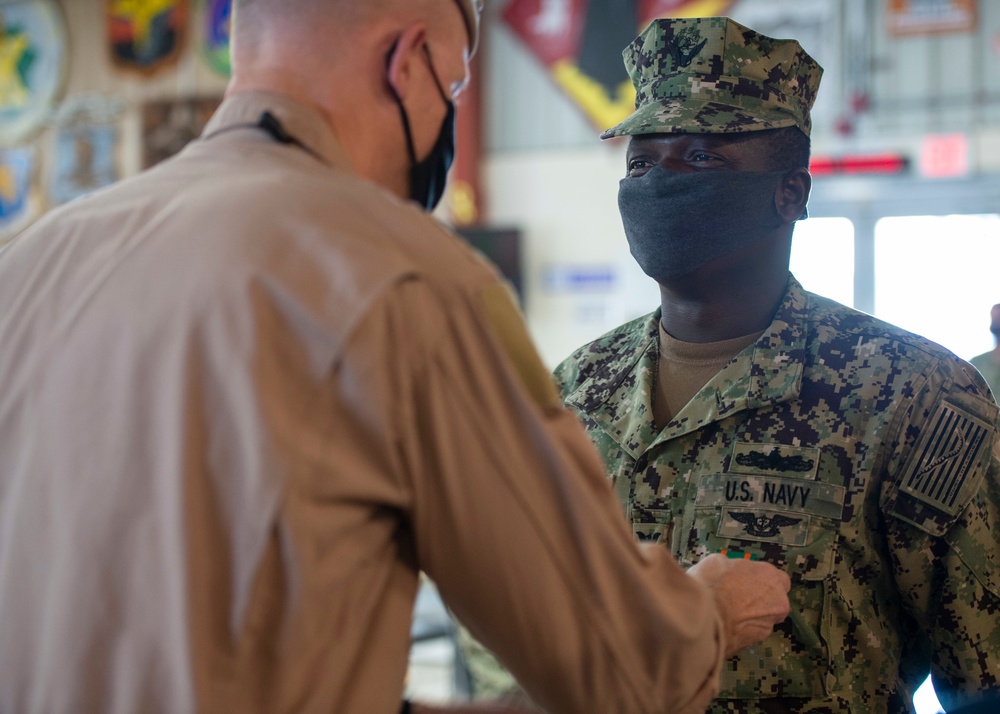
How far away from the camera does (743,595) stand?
1238 millimetres

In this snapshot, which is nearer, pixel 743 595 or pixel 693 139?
pixel 743 595

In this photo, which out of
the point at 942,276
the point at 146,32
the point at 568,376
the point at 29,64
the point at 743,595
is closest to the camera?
the point at 743,595

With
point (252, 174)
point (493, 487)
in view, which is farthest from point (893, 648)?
point (252, 174)

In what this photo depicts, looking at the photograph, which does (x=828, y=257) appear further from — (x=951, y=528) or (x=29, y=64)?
(x=29, y=64)

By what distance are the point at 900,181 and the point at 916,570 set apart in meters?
6.10

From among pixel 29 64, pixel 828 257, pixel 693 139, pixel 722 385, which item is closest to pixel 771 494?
pixel 722 385

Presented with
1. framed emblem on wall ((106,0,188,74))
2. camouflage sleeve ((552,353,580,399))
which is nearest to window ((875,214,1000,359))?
camouflage sleeve ((552,353,580,399))

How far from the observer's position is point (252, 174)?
1.00 meters

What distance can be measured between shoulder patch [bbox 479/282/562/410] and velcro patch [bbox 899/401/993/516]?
2.86 ft

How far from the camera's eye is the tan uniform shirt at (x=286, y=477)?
88cm

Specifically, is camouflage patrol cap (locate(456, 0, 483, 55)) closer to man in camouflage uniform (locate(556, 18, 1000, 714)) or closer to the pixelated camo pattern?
man in camouflage uniform (locate(556, 18, 1000, 714))

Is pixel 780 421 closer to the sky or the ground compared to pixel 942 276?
closer to the sky

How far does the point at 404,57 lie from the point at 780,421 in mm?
990

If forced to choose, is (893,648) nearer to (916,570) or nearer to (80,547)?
(916,570)
